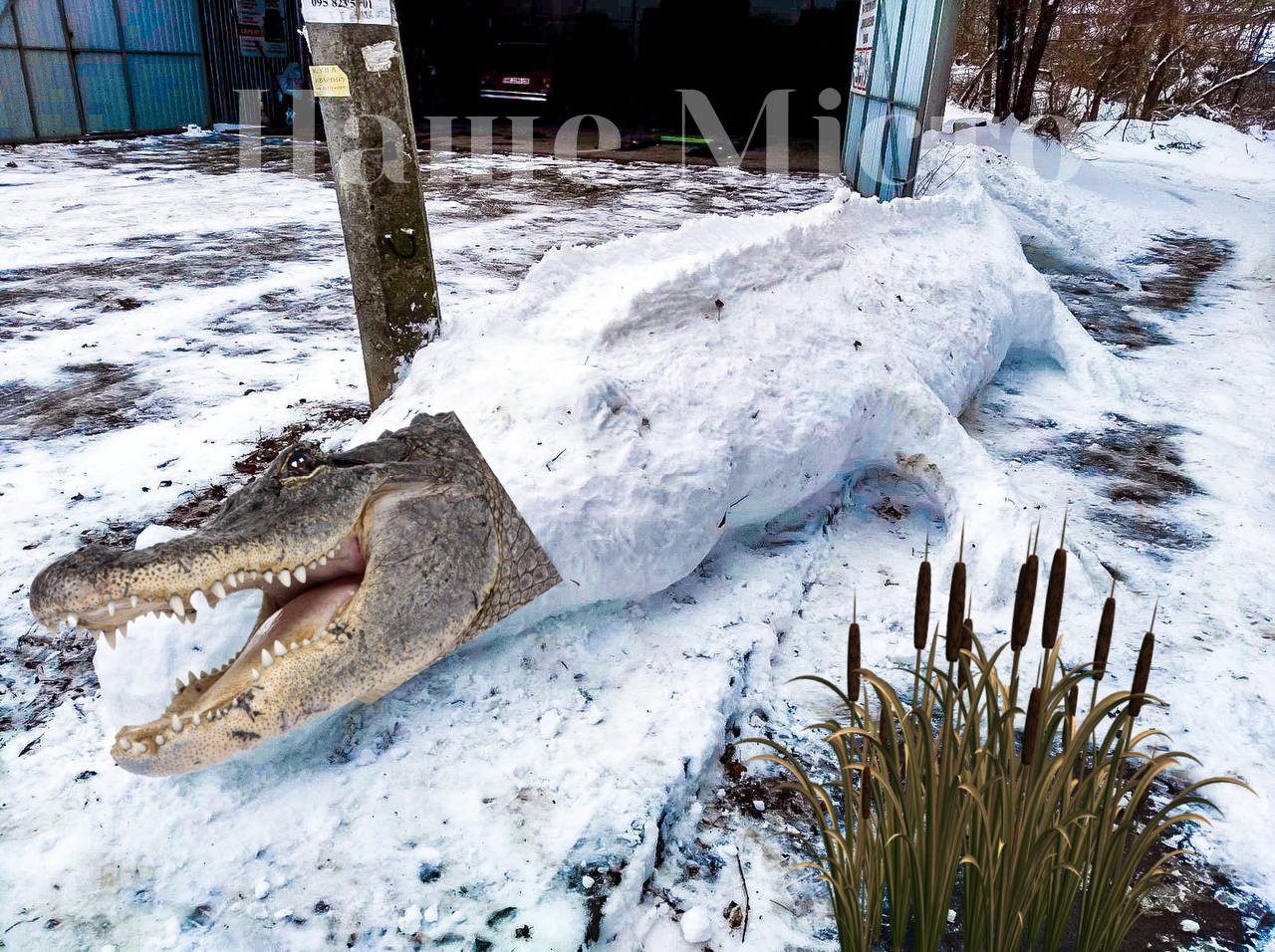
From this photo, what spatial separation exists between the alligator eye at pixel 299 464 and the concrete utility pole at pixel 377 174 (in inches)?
59.3

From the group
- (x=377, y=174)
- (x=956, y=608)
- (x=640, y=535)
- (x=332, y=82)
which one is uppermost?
(x=332, y=82)

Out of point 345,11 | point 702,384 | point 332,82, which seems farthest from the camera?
point 332,82

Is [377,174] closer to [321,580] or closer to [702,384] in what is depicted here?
[702,384]

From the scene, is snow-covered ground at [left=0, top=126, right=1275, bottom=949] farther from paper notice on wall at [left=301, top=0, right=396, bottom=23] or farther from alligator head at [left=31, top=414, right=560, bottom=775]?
paper notice on wall at [left=301, top=0, right=396, bottom=23]

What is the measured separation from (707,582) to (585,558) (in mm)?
568

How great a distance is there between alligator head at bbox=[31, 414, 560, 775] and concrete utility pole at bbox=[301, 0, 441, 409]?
121cm

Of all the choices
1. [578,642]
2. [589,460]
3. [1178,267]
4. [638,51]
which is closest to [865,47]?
[1178,267]

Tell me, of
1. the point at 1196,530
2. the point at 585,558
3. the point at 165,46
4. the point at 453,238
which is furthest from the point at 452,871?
the point at 165,46

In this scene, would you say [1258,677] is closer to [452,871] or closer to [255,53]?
[452,871]

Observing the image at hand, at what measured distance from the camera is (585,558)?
7.68ft

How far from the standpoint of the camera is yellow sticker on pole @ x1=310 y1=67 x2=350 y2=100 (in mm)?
2934

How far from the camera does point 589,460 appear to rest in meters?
2.38

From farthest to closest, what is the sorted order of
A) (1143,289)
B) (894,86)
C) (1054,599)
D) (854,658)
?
(894,86) < (1143,289) < (854,658) < (1054,599)

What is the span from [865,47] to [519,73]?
7.05 meters
